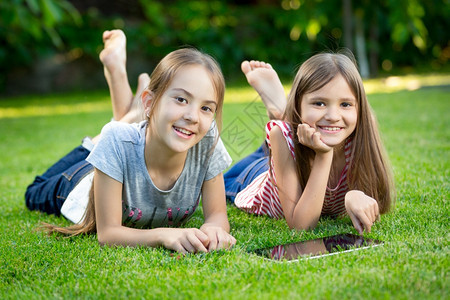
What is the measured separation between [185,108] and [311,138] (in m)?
0.56

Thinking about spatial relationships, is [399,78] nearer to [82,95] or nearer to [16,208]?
[82,95]

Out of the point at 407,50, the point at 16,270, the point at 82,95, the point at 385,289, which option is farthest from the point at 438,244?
the point at 407,50

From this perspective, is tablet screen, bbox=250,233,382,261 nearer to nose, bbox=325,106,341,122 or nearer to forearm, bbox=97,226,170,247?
forearm, bbox=97,226,170,247

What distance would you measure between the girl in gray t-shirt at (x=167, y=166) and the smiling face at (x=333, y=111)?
443mm

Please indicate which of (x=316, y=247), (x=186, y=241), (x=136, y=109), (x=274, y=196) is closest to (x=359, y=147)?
(x=274, y=196)

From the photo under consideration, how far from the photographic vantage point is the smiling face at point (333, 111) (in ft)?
8.46

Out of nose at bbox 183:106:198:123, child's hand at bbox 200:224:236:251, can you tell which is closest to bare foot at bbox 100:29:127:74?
nose at bbox 183:106:198:123

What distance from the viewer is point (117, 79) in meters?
3.74

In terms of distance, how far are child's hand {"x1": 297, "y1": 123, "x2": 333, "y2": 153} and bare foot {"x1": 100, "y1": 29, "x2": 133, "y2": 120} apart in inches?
60.8

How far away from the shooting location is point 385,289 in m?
1.74

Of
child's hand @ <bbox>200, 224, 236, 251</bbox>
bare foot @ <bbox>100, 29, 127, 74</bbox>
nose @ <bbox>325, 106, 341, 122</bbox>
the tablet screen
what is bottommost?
the tablet screen

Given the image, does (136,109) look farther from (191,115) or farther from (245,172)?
(191,115)

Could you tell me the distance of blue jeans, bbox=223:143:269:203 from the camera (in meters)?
3.48

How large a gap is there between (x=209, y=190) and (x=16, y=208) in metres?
1.42
